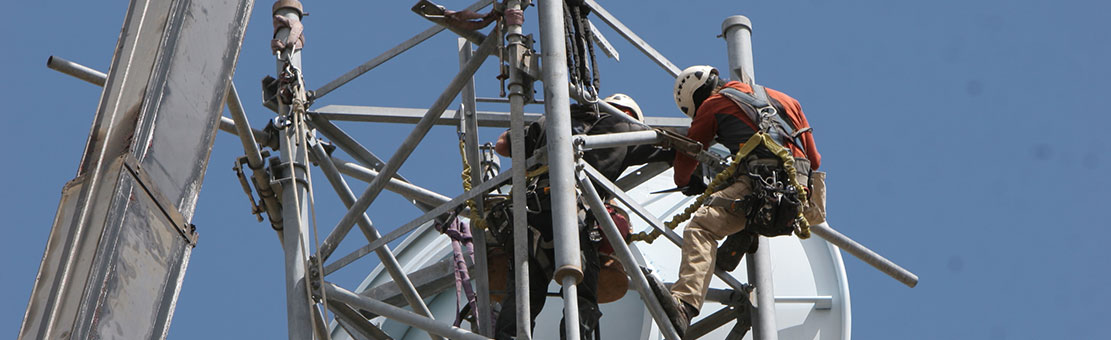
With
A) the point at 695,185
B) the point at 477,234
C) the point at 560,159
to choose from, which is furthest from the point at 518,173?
the point at 695,185

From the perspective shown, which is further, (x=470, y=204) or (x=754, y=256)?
(x=754, y=256)

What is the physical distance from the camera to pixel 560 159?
36.8ft

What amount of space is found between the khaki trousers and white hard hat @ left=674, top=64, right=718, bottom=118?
147 centimetres

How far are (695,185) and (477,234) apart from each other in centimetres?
194

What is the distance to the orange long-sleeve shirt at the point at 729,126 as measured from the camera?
12.7 metres

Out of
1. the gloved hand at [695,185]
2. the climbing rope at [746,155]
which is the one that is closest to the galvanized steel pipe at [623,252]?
the climbing rope at [746,155]

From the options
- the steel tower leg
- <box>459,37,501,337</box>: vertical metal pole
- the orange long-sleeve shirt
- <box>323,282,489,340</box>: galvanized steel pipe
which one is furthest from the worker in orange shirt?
<box>323,282,489,340</box>: galvanized steel pipe

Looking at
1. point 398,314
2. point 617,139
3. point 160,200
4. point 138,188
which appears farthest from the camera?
point 617,139

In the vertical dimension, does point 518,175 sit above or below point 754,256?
below

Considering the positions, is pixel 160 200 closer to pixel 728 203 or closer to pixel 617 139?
pixel 617 139

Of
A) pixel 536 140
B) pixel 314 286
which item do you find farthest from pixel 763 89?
pixel 314 286

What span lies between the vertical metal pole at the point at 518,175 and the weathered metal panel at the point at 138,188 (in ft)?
13.1

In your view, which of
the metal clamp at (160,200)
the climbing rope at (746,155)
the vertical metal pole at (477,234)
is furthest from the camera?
the vertical metal pole at (477,234)

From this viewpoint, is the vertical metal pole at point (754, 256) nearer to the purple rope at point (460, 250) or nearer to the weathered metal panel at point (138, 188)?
the purple rope at point (460, 250)
